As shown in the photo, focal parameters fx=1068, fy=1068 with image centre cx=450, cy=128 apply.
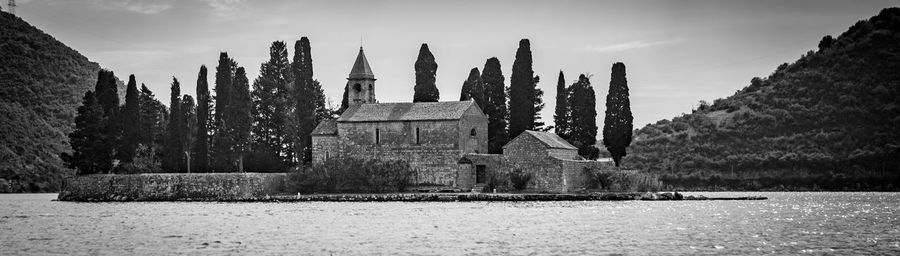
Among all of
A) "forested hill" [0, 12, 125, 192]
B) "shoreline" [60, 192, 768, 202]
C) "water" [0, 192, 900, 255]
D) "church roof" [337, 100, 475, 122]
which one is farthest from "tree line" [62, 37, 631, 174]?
"forested hill" [0, 12, 125, 192]

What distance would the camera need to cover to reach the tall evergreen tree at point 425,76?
61.8 metres

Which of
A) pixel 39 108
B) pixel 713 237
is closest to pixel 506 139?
pixel 713 237

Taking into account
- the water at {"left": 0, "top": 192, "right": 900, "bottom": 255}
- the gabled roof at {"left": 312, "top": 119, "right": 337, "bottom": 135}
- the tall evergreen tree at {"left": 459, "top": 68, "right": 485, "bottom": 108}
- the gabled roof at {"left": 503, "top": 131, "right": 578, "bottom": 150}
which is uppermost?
the tall evergreen tree at {"left": 459, "top": 68, "right": 485, "bottom": 108}

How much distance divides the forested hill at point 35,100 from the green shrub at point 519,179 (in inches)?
1463

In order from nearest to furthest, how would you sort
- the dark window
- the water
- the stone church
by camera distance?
the water < the stone church < the dark window

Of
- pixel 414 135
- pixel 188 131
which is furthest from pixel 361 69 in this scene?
pixel 188 131

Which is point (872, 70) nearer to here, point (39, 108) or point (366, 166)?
point (366, 166)

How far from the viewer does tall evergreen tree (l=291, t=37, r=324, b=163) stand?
62.5m

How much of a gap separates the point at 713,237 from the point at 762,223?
6.30 meters

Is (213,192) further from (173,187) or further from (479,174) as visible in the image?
(479,174)

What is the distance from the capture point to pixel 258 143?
6556cm

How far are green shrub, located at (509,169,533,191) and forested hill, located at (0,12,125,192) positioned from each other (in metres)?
37.2

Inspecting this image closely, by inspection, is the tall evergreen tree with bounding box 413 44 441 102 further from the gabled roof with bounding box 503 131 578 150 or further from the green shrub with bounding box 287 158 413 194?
the gabled roof with bounding box 503 131 578 150

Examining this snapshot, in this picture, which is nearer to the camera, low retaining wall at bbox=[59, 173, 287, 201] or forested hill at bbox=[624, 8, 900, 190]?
low retaining wall at bbox=[59, 173, 287, 201]
